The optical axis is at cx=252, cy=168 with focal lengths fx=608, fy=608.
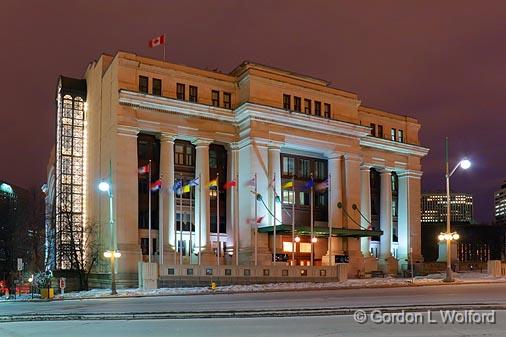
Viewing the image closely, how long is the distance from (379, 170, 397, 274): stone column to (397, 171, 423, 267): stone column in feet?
9.44

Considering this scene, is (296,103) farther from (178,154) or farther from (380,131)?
(380,131)

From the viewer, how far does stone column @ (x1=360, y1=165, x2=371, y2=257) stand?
7519 centimetres

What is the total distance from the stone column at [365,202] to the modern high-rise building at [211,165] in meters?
0.16

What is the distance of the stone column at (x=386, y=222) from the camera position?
80.2 metres

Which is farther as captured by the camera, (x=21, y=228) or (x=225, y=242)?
(x=21, y=228)

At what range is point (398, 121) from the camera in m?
86.5

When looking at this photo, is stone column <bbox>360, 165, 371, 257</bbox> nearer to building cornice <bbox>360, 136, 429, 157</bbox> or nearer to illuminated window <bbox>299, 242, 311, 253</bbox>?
building cornice <bbox>360, 136, 429, 157</bbox>

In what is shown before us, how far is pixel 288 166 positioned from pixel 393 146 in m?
18.4

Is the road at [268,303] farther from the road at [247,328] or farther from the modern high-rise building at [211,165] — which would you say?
Answer: the modern high-rise building at [211,165]

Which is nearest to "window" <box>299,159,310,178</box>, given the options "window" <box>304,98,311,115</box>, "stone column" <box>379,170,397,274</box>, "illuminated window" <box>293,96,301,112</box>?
"window" <box>304,98,311,115</box>

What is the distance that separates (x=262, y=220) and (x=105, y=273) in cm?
1684

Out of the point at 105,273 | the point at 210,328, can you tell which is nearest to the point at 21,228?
the point at 105,273

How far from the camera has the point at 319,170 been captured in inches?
2972

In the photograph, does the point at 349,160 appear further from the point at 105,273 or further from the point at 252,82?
the point at 105,273
